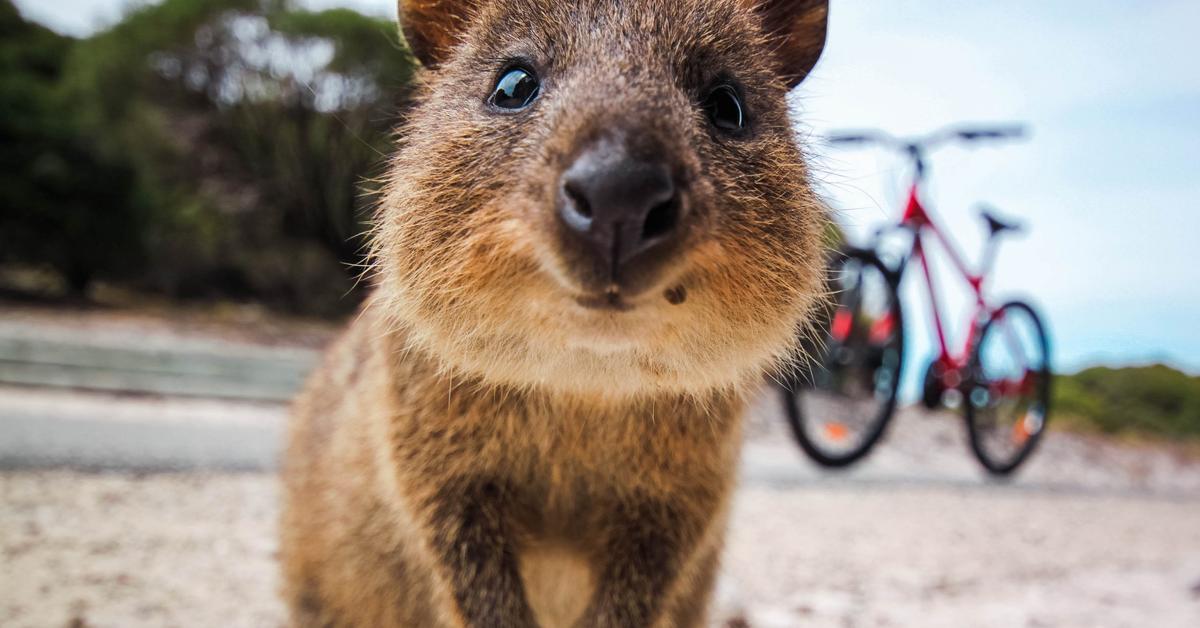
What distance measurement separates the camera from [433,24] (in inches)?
81.7

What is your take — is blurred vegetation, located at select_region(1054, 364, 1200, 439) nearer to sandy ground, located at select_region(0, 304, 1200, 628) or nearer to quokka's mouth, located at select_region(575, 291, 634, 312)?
sandy ground, located at select_region(0, 304, 1200, 628)

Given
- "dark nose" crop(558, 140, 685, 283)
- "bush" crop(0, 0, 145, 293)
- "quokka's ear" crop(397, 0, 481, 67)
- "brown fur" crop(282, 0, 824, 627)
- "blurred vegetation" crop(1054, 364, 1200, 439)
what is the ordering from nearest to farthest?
"dark nose" crop(558, 140, 685, 283)
"brown fur" crop(282, 0, 824, 627)
"quokka's ear" crop(397, 0, 481, 67)
"blurred vegetation" crop(1054, 364, 1200, 439)
"bush" crop(0, 0, 145, 293)

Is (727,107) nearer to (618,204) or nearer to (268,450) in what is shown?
(618,204)

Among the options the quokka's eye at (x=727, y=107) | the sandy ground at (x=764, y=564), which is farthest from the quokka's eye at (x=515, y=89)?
the sandy ground at (x=764, y=564)

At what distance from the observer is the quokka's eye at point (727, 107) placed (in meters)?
1.70

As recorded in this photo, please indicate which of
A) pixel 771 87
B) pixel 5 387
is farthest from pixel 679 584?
pixel 5 387

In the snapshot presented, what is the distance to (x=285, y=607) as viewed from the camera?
279 cm

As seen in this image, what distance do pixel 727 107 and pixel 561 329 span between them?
689 millimetres

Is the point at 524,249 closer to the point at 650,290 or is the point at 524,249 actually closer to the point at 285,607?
the point at 650,290

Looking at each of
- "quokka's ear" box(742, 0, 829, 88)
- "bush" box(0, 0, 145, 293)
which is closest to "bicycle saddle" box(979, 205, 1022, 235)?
"quokka's ear" box(742, 0, 829, 88)

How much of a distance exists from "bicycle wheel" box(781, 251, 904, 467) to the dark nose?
10.0 feet

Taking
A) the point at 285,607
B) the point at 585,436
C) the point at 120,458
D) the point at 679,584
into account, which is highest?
the point at 585,436

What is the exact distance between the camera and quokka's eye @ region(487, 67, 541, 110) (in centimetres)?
168

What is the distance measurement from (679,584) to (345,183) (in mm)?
15271
